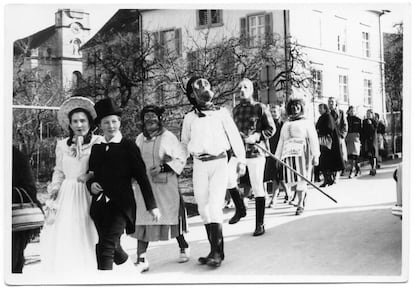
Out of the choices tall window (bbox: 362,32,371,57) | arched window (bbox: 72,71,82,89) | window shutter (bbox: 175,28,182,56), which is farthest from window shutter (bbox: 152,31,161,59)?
tall window (bbox: 362,32,371,57)

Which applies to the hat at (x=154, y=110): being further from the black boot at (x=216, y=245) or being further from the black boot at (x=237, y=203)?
the black boot at (x=216, y=245)

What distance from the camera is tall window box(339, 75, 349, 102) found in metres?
6.45

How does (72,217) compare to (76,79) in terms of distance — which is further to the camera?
(76,79)

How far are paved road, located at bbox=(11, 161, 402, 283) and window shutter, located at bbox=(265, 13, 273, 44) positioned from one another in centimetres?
152

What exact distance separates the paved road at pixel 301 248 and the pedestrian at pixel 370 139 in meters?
0.14

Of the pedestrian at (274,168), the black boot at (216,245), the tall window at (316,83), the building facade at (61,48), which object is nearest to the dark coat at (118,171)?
the black boot at (216,245)

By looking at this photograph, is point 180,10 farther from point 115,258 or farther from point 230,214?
point 115,258

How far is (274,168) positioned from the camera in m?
6.35

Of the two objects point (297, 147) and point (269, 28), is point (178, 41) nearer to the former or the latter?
point (269, 28)

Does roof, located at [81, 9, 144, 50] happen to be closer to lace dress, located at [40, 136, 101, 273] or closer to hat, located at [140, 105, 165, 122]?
hat, located at [140, 105, 165, 122]

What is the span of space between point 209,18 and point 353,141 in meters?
1.88

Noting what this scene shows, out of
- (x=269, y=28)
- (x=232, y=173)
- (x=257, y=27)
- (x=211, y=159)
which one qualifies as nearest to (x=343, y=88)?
(x=269, y=28)

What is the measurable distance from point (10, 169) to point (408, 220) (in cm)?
381

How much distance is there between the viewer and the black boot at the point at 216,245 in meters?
6.11
